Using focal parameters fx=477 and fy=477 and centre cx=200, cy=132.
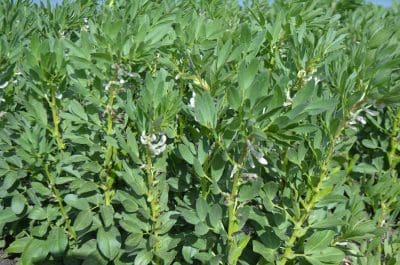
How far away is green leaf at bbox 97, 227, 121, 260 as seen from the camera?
2.06m

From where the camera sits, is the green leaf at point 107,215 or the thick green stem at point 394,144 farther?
the thick green stem at point 394,144

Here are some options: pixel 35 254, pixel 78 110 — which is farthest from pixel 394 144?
pixel 35 254

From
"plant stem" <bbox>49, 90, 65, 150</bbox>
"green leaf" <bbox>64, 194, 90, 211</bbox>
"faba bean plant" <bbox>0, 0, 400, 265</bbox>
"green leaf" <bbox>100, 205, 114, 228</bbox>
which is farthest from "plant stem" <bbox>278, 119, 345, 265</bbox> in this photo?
"plant stem" <bbox>49, 90, 65, 150</bbox>

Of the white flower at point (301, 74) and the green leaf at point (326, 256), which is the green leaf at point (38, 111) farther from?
the green leaf at point (326, 256)

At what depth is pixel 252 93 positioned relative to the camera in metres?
1.51

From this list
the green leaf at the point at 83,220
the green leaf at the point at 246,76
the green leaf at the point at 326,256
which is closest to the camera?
the green leaf at the point at 246,76

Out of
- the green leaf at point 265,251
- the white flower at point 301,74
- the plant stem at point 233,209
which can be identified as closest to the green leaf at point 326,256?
the green leaf at point 265,251

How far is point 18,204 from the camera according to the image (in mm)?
2248

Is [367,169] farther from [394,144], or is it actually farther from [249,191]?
[249,191]

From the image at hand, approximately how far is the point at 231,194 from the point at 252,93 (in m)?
0.45

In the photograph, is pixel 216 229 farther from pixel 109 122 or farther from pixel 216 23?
pixel 216 23

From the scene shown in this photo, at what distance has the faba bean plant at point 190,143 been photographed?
172cm

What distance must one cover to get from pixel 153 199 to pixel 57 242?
61 centimetres

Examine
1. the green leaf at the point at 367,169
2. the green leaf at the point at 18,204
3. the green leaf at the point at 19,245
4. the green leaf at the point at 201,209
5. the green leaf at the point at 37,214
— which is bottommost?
the green leaf at the point at 367,169
